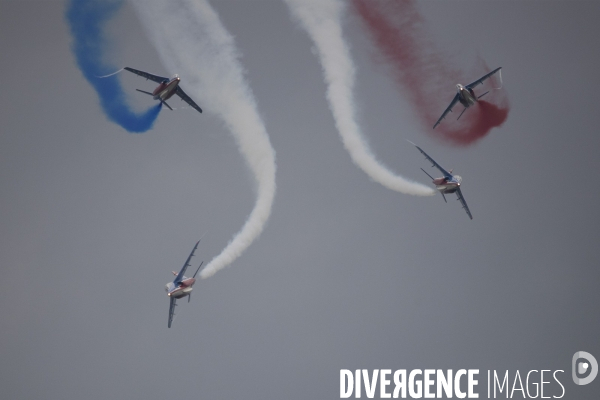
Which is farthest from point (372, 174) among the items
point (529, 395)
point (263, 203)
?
point (529, 395)

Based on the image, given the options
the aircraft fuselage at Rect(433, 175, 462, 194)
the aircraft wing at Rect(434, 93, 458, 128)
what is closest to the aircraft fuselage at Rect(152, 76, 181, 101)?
the aircraft wing at Rect(434, 93, 458, 128)

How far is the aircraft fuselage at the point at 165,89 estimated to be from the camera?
4584 centimetres

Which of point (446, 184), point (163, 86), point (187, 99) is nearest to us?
point (163, 86)

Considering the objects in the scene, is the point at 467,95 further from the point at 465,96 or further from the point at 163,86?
the point at 163,86

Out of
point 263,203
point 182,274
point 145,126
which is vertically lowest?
point 182,274

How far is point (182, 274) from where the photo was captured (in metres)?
47.2

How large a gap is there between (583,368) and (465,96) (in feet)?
71.3

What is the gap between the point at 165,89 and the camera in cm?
4612

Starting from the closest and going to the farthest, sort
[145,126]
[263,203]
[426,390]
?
[263,203], [145,126], [426,390]

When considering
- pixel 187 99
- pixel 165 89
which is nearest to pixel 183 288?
pixel 187 99

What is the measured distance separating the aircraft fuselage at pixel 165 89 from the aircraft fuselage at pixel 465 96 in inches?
615

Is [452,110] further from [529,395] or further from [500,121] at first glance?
[529,395]

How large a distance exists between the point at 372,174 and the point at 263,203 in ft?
21.2

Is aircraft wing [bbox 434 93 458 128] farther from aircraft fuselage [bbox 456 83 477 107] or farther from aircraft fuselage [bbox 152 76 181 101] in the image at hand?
aircraft fuselage [bbox 152 76 181 101]
